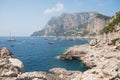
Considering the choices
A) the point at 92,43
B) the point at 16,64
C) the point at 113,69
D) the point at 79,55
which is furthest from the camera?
the point at 92,43

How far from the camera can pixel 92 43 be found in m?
128

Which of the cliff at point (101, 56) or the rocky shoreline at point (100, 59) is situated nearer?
the rocky shoreline at point (100, 59)

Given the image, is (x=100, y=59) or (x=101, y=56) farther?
(x=101, y=56)

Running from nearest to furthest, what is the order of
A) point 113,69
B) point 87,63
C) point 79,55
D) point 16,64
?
point 113,69
point 16,64
point 87,63
point 79,55

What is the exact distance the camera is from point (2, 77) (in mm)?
23672

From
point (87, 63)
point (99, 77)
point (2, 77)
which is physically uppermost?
point (99, 77)

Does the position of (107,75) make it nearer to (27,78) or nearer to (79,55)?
(27,78)

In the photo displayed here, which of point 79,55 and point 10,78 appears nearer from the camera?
point 10,78

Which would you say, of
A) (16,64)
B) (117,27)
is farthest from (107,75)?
(117,27)

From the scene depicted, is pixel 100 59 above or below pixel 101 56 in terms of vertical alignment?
above

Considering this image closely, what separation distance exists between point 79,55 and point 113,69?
9930 centimetres

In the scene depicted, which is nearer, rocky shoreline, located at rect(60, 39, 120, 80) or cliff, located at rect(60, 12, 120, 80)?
rocky shoreline, located at rect(60, 39, 120, 80)

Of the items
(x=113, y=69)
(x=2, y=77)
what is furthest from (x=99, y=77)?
(x=2, y=77)

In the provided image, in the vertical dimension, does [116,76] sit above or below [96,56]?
above
